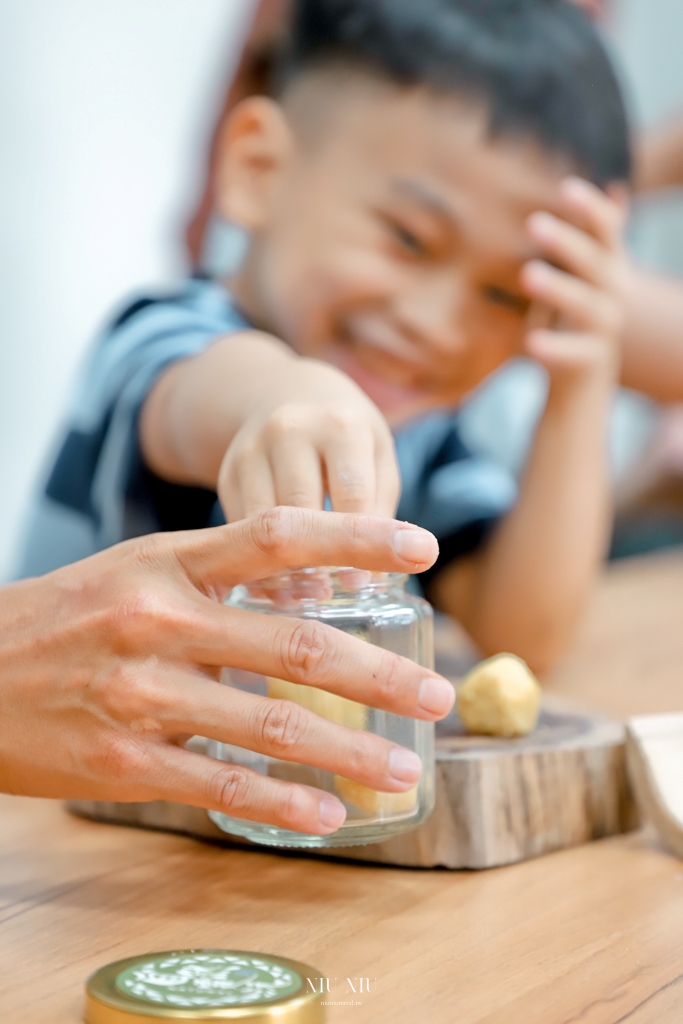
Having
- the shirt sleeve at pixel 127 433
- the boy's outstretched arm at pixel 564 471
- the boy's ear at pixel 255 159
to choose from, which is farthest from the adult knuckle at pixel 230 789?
the boy's ear at pixel 255 159

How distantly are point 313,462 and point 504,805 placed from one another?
176 mm

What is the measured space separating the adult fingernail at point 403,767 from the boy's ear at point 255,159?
71 cm

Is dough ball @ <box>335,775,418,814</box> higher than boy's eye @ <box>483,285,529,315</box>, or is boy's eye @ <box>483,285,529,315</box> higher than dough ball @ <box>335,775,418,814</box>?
boy's eye @ <box>483,285,529,315</box>

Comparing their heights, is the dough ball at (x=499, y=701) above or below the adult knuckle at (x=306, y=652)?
below

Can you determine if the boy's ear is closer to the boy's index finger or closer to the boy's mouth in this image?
the boy's mouth

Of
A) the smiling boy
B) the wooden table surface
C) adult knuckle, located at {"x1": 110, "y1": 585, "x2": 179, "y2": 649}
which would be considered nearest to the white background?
the smiling boy

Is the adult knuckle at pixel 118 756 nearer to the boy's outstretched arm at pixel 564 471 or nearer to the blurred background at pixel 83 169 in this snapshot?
the boy's outstretched arm at pixel 564 471

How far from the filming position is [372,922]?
0.38 metres

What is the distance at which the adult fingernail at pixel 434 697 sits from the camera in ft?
1.20

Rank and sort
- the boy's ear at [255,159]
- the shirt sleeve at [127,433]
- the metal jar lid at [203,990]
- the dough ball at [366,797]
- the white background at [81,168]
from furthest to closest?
1. the white background at [81,168]
2. the boy's ear at [255,159]
3. the shirt sleeve at [127,433]
4. the dough ball at [366,797]
5. the metal jar lid at [203,990]

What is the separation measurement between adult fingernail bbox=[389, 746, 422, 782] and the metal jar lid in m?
0.07

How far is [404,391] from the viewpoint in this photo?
0.98m

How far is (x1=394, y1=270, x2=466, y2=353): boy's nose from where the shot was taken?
87 centimetres

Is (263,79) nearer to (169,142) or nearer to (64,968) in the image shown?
(169,142)
